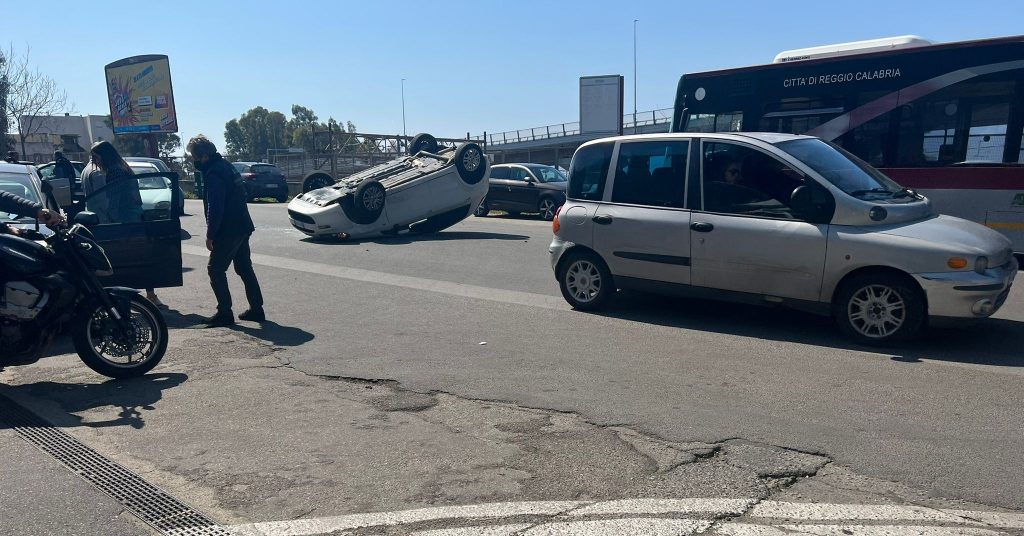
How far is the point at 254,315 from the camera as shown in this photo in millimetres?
8445

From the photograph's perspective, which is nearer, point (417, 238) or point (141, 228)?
point (141, 228)

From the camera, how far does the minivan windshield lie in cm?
717

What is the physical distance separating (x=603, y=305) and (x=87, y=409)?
16.5 feet

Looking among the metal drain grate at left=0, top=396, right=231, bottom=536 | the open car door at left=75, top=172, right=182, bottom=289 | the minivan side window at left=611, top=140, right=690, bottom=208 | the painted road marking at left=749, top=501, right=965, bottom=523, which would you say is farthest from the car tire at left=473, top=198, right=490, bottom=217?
the painted road marking at left=749, top=501, right=965, bottom=523

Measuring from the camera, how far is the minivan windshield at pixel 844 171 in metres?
7.17

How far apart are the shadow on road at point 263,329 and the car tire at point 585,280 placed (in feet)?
9.28

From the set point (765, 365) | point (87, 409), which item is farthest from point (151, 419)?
point (765, 365)

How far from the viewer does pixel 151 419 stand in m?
5.24

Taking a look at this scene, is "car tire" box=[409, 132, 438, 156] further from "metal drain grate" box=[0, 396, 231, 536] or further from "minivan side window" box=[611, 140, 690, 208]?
"metal drain grate" box=[0, 396, 231, 536]

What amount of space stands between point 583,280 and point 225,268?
378 centimetres

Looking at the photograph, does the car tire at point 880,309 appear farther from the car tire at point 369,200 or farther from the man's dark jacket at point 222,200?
the car tire at point 369,200

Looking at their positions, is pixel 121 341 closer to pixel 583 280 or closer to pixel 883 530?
pixel 583 280

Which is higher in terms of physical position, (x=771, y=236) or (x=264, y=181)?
(x=771, y=236)

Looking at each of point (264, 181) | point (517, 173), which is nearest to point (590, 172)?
point (517, 173)
